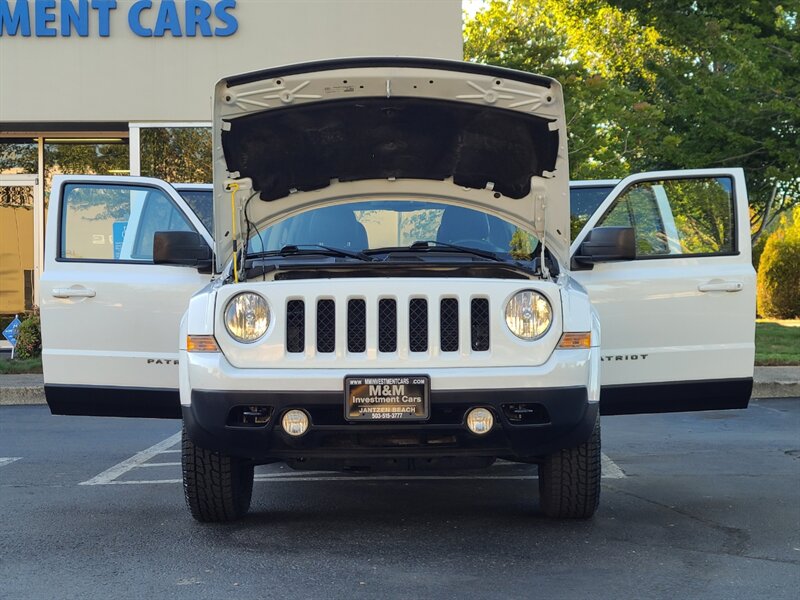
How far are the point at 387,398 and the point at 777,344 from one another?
13.1 metres

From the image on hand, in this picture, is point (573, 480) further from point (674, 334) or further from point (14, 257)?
point (14, 257)

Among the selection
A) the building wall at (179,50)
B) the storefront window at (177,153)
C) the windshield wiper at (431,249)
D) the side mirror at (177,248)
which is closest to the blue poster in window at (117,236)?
the side mirror at (177,248)

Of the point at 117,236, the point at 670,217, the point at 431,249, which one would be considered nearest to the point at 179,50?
the point at 117,236

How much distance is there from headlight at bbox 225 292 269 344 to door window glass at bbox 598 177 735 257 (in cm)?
247

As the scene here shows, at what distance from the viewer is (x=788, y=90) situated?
14523mm

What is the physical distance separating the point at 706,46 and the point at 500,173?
1017cm

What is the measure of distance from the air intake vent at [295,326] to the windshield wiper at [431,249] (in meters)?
0.97

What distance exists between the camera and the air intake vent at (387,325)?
497 cm

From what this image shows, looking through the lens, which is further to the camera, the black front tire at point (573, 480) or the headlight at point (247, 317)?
the black front tire at point (573, 480)

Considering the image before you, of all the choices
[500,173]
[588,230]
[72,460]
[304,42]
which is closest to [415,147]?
[500,173]

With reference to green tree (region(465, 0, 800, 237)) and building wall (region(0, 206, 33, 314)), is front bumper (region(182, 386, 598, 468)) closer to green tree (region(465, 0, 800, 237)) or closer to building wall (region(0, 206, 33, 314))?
green tree (region(465, 0, 800, 237))

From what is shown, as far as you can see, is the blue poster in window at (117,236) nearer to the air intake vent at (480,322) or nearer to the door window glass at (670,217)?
the air intake vent at (480,322)

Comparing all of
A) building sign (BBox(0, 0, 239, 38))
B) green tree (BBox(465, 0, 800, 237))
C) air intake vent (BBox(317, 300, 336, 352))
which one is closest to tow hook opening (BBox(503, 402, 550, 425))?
air intake vent (BBox(317, 300, 336, 352))

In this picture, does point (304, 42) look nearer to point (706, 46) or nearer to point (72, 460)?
point (706, 46)
